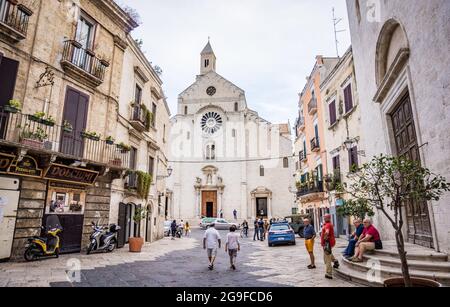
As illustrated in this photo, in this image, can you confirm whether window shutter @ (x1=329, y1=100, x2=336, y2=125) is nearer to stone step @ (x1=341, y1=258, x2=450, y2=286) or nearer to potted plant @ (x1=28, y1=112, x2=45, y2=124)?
stone step @ (x1=341, y1=258, x2=450, y2=286)

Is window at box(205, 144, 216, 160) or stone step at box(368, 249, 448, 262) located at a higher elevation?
window at box(205, 144, 216, 160)

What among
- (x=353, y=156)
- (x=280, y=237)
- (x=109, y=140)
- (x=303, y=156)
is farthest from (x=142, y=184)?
(x=303, y=156)

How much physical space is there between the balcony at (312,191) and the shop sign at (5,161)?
682 inches

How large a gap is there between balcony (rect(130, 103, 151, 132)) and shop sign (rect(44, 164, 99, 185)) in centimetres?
A: 415

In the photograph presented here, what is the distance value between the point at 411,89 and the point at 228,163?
96.2 ft

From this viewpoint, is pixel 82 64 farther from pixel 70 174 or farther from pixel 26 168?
pixel 26 168

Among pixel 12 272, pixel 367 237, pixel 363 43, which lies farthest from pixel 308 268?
pixel 363 43

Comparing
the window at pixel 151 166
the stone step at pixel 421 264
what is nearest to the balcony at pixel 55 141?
the window at pixel 151 166

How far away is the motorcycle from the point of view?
8.44 metres

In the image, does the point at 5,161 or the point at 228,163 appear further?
the point at 228,163

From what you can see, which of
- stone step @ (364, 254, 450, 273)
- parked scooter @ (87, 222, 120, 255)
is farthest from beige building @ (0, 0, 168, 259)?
stone step @ (364, 254, 450, 273)

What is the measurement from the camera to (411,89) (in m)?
7.28

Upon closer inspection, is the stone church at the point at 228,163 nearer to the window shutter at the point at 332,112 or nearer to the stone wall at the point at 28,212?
the window shutter at the point at 332,112

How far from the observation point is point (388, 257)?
6602mm
